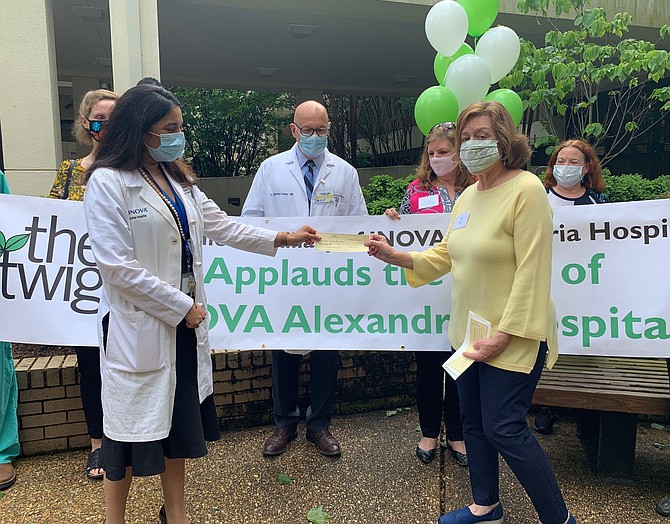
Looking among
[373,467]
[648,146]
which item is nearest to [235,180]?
[648,146]

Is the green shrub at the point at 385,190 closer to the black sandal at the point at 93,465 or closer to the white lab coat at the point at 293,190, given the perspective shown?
the white lab coat at the point at 293,190

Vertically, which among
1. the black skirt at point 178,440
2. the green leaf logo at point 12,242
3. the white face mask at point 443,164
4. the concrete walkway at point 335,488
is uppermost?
the white face mask at point 443,164

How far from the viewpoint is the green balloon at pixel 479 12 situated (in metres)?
5.34

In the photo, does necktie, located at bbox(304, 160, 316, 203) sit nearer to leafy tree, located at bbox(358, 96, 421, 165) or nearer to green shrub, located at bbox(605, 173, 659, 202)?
green shrub, located at bbox(605, 173, 659, 202)

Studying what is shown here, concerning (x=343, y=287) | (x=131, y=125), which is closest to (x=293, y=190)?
(x=343, y=287)

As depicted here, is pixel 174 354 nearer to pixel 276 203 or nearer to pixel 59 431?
pixel 276 203

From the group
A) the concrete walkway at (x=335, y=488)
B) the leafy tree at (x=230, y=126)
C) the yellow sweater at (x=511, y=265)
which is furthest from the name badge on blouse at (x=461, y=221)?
the leafy tree at (x=230, y=126)

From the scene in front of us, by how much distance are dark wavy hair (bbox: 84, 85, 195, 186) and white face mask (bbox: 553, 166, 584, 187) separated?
2.65m

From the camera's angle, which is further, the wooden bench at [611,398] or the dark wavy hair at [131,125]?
the wooden bench at [611,398]

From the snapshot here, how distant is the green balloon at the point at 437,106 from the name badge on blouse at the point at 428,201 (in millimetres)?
1477

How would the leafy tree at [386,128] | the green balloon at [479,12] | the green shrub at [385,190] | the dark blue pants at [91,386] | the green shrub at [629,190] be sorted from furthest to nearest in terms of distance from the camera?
the leafy tree at [386,128] < the green shrub at [629,190] < the green shrub at [385,190] < the green balloon at [479,12] < the dark blue pants at [91,386]

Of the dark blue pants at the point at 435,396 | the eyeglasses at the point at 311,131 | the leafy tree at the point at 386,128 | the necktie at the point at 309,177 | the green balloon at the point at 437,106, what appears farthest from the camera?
the leafy tree at the point at 386,128

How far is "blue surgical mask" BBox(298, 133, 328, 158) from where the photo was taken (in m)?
3.45

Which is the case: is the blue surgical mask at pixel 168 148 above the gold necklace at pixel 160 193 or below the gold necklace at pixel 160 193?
above
